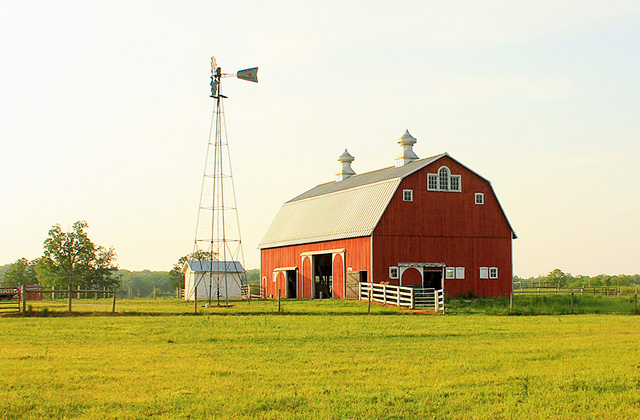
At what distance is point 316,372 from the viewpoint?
13.5 metres

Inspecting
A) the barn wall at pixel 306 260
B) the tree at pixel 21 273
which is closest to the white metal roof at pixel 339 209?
the barn wall at pixel 306 260

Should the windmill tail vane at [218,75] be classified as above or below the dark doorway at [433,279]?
above

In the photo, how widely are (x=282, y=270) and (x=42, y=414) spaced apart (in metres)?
43.9

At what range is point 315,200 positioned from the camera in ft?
179

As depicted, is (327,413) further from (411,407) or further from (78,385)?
(78,385)

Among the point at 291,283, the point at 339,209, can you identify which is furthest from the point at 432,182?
the point at 291,283

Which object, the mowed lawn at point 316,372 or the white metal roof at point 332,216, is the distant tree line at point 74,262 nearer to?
the white metal roof at point 332,216

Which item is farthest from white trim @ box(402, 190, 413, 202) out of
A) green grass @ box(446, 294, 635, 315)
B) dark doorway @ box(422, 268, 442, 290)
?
green grass @ box(446, 294, 635, 315)

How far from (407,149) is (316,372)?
123 feet

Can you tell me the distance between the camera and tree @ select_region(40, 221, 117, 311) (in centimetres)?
7088

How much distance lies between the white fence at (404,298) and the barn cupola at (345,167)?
18.8 meters

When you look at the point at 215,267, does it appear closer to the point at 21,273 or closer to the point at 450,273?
the point at 450,273

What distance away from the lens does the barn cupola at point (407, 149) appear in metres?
49.5

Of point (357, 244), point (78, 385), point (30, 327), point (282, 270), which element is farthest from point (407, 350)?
point (282, 270)
